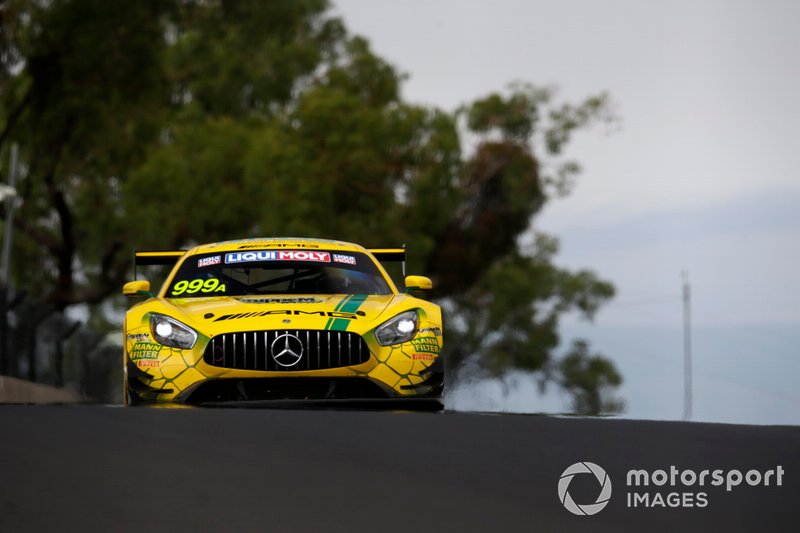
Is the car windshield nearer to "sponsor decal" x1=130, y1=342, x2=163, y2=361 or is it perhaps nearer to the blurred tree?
"sponsor decal" x1=130, y1=342, x2=163, y2=361

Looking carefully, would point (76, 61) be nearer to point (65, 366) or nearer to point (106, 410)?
point (65, 366)

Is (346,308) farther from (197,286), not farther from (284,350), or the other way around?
(197,286)

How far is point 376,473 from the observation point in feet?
19.5

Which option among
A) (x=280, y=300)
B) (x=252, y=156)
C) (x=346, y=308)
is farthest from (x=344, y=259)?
(x=252, y=156)

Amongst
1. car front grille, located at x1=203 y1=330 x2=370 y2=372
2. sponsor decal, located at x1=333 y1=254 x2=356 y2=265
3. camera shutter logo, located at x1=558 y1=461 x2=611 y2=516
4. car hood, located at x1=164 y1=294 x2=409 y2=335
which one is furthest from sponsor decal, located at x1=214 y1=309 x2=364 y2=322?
camera shutter logo, located at x1=558 y1=461 x2=611 y2=516

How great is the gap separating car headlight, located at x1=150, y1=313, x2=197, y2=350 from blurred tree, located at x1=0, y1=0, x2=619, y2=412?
26.9 m

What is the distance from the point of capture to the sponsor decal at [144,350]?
9.52m

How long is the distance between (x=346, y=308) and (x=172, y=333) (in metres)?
1.09

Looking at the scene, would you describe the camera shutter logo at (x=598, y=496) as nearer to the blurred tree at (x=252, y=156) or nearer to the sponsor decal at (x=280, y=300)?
the sponsor decal at (x=280, y=300)

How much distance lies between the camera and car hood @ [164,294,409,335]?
30.8 ft

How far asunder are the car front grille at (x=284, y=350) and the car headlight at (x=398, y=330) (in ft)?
0.58

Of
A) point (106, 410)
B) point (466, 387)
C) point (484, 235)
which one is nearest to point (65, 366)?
point (466, 387)

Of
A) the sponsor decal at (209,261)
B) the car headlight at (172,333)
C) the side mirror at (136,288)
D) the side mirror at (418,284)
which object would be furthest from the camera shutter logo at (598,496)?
the sponsor decal at (209,261)

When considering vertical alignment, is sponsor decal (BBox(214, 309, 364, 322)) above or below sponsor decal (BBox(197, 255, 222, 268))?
below
